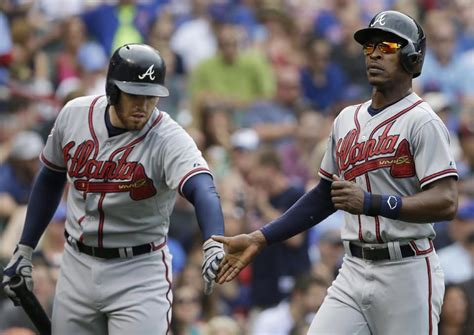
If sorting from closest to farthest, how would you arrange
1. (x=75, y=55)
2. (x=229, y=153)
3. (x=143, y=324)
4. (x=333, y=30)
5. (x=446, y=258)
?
(x=143, y=324) → (x=446, y=258) → (x=229, y=153) → (x=75, y=55) → (x=333, y=30)

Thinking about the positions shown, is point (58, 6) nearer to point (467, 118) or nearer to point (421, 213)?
point (467, 118)

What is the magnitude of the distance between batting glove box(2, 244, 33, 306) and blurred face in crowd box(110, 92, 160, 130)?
95 centimetres

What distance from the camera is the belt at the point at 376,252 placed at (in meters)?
5.39

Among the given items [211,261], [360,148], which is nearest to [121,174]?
[211,261]

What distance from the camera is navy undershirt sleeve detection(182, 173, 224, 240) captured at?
Result: 17.8 feet

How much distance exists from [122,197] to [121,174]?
0.39ft

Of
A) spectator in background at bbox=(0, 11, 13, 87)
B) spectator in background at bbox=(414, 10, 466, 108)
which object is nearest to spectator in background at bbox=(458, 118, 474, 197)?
spectator in background at bbox=(414, 10, 466, 108)

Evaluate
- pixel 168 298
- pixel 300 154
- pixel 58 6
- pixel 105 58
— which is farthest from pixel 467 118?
pixel 168 298

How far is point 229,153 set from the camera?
35.1 ft

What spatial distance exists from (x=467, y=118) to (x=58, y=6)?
4.69 meters

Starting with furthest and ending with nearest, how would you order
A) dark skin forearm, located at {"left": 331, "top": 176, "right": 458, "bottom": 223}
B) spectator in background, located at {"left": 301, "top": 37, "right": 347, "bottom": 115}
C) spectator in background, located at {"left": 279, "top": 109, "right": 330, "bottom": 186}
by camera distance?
spectator in background, located at {"left": 301, "top": 37, "right": 347, "bottom": 115} < spectator in background, located at {"left": 279, "top": 109, "right": 330, "bottom": 186} < dark skin forearm, located at {"left": 331, "top": 176, "right": 458, "bottom": 223}

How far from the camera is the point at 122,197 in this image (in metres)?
5.77

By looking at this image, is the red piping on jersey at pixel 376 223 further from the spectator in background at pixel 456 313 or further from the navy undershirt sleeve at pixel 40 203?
the spectator in background at pixel 456 313

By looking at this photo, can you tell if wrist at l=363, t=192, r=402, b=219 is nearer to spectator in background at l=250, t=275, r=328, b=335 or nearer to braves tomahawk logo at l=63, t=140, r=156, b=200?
braves tomahawk logo at l=63, t=140, r=156, b=200
